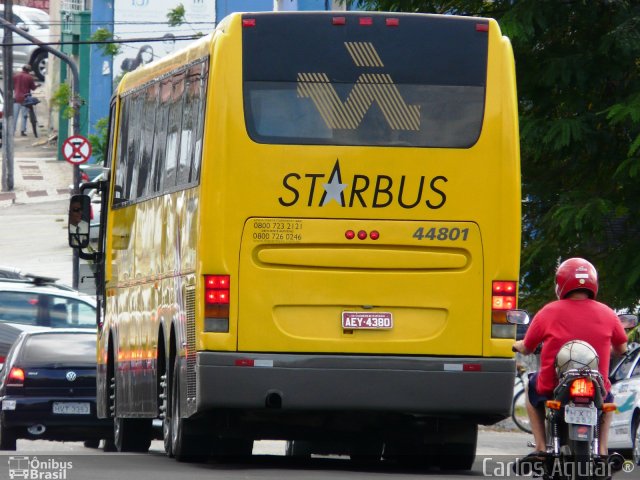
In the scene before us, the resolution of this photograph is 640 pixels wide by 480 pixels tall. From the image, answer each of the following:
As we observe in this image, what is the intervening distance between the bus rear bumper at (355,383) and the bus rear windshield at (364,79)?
1.63 metres

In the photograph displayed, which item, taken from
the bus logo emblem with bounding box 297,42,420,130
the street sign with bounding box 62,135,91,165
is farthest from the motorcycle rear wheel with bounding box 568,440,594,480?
the street sign with bounding box 62,135,91,165

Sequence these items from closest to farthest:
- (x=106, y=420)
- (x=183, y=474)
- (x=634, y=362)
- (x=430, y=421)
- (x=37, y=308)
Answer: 1. (x=183, y=474)
2. (x=430, y=421)
3. (x=106, y=420)
4. (x=634, y=362)
5. (x=37, y=308)

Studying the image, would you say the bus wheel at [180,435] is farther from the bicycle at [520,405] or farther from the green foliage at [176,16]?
the green foliage at [176,16]

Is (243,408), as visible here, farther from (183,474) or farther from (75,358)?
(75,358)

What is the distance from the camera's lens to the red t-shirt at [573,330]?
11227 mm

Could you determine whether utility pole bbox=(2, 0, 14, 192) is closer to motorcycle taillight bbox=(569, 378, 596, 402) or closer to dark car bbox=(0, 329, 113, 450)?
dark car bbox=(0, 329, 113, 450)

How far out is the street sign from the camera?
3694 centimetres

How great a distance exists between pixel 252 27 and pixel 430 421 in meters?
3.46

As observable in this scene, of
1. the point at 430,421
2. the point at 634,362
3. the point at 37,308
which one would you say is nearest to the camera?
the point at 430,421

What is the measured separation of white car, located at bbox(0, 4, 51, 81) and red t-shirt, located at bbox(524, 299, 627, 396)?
5252cm

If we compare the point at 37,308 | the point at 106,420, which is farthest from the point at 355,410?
the point at 37,308

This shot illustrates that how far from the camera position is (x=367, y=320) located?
13656mm

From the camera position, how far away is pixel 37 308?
25.0 metres

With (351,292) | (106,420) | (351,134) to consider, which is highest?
(351,134)
